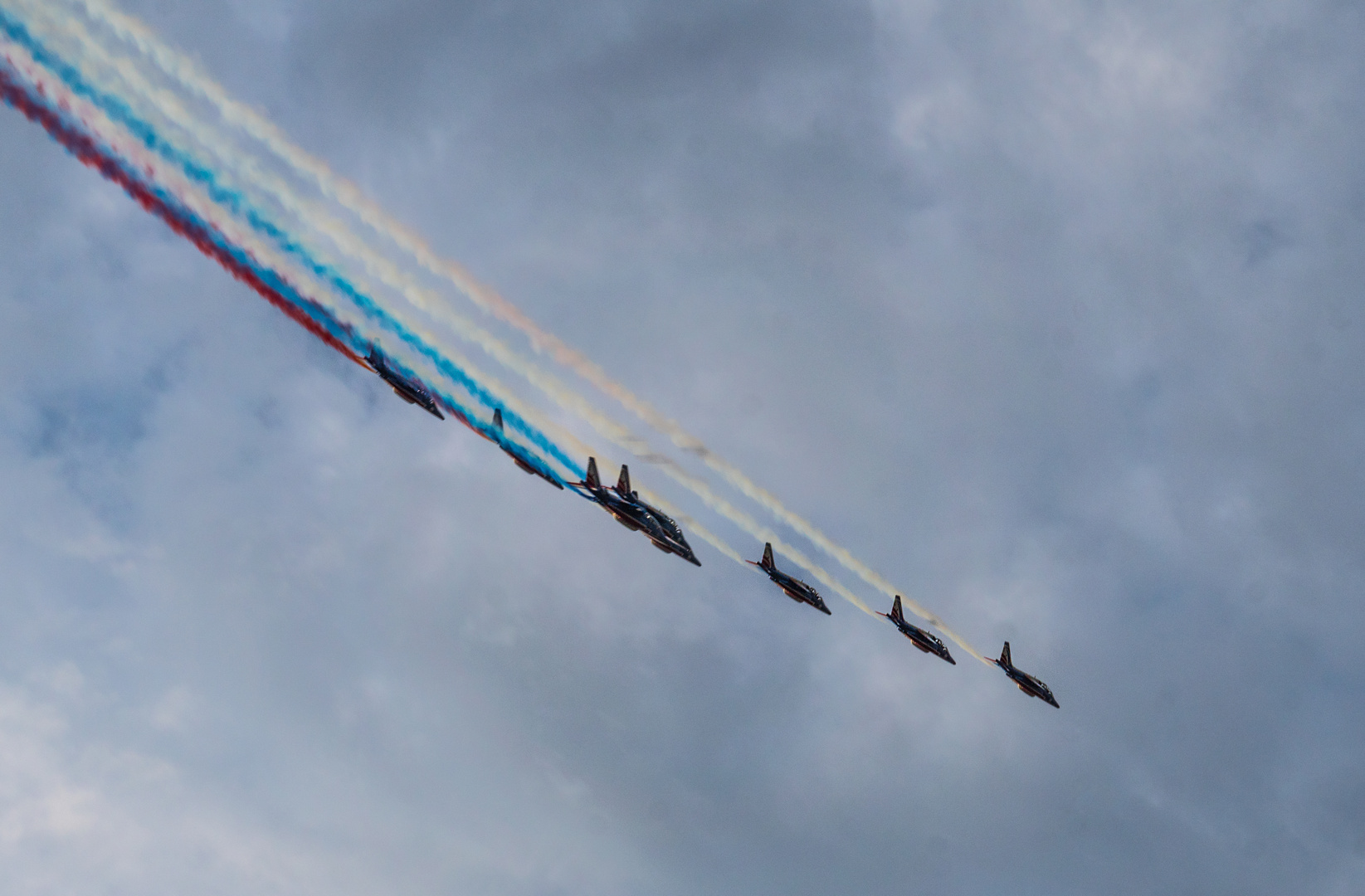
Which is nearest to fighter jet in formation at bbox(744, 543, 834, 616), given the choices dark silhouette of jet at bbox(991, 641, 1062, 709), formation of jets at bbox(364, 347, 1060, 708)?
formation of jets at bbox(364, 347, 1060, 708)

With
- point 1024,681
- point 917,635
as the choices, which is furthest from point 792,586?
point 1024,681

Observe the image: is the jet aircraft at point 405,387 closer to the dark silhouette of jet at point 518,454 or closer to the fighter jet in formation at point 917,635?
the dark silhouette of jet at point 518,454

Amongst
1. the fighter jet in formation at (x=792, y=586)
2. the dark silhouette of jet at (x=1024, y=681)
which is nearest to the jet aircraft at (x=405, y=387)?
the fighter jet in formation at (x=792, y=586)

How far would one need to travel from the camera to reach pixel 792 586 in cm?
10275

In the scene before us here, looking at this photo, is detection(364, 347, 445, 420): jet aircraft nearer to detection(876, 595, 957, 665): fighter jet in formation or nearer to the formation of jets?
the formation of jets

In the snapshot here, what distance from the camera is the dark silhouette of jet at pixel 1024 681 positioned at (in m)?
120

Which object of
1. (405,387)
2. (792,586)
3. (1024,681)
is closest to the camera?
(405,387)

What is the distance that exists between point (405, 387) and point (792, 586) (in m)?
41.7

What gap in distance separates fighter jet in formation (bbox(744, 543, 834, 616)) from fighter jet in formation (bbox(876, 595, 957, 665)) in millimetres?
8287

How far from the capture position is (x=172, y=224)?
55.5 meters

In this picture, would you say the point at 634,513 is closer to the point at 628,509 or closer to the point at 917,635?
the point at 628,509

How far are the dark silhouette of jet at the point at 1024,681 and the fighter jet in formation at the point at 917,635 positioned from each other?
25.7 ft

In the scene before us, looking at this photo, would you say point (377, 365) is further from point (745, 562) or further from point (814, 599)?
point (814, 599)

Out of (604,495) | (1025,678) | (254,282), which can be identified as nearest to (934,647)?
(1025,678)
